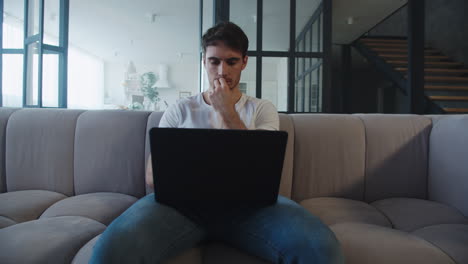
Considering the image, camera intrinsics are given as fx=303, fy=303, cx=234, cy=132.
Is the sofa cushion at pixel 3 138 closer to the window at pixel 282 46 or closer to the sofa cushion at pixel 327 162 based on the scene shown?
the sofa cushion at pixel 327 162

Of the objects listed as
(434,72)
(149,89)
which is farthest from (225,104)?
(149,89)

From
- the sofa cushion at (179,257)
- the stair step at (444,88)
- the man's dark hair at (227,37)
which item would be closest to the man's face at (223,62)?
the man's dark hair at (227,37)

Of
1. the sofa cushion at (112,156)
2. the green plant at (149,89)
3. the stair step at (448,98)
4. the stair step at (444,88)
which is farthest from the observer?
the green plant at (149,89)

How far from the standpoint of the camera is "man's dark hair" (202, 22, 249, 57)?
1188 millimetres

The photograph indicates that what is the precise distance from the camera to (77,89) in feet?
29.6

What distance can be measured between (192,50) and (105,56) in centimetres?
326

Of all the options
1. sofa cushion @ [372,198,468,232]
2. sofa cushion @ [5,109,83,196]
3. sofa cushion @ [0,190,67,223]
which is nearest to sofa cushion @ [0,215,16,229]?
sofa cushion @ [0,190,67,223]

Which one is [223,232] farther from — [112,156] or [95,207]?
[112,156]

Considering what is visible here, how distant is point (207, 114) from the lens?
123 centimetres

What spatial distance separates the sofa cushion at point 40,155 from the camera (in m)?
1.53

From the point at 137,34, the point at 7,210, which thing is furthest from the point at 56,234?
the point at 137,34

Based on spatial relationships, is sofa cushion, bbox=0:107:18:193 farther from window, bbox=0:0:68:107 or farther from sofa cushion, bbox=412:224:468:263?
window, bbox=0:0:68:107

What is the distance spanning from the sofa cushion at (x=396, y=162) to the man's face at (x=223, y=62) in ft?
2.66

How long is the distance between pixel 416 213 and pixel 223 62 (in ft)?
3.33
